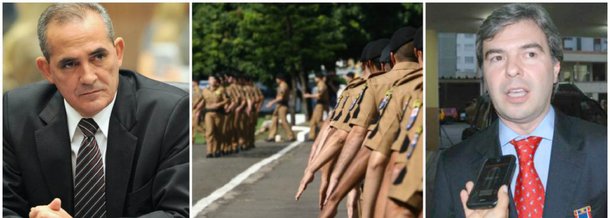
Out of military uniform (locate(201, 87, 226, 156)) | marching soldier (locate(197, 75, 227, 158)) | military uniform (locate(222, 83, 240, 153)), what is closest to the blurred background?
marching soldier (locate(197, 75, 227, 158))

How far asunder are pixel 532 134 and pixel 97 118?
2422mm

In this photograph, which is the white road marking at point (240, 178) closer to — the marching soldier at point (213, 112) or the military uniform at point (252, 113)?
the military uniform at point (252, 113)

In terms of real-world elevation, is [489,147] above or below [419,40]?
below

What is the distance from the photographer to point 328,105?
13.6 m

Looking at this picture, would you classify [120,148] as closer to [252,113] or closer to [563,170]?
[563,170]

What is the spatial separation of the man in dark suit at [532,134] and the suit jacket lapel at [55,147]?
2.13 metres

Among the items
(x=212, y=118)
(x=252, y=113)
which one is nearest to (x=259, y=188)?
(x=212, y=118)

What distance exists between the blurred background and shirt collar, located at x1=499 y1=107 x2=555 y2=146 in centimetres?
181

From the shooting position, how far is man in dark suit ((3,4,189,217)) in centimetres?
593

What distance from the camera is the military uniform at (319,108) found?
485 inches

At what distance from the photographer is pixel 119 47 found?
594cm

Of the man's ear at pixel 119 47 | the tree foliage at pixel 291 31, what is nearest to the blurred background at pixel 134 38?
the man's ear at pixel 119 47

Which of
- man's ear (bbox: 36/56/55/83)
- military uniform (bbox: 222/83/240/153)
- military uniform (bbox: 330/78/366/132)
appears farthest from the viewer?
military uniform (bbox: 222/83/240/153)

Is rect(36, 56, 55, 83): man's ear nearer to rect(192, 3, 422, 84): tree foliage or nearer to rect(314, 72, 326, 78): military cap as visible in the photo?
rect(192, 3, 422, 84): tree foliage
